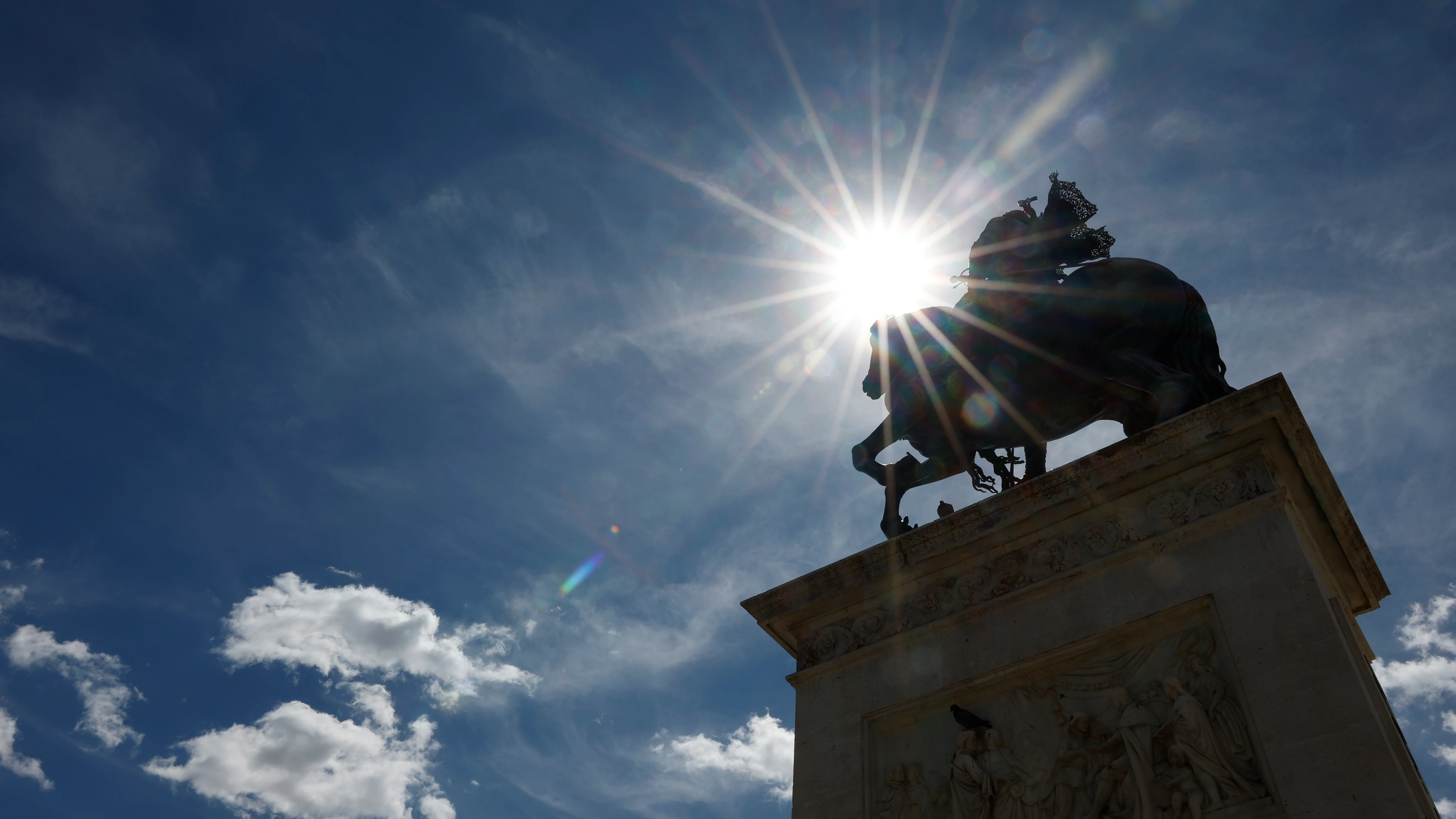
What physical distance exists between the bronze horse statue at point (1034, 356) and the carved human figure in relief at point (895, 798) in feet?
10.1

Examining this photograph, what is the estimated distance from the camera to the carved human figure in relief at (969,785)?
7.81 meters

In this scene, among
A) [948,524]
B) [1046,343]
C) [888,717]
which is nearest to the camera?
[888,717]

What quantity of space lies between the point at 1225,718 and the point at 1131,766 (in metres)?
0.75

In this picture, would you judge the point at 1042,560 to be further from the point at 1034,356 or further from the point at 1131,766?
the point at 1034,356

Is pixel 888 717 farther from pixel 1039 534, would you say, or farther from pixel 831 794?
pixel 1039 534

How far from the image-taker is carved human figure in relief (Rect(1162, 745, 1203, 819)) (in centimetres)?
675

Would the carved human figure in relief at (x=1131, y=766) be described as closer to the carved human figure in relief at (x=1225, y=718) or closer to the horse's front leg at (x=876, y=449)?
the carved human figure in relief at (x=1225, y=718)

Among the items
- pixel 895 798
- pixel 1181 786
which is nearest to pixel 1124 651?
pixel 1181 786

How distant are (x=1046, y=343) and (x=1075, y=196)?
2.65 metres

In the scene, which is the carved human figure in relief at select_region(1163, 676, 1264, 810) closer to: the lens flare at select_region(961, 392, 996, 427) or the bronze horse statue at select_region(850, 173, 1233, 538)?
the bronze horse statue at select_region(850, 173, 1233, 538)

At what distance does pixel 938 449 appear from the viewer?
467 inches

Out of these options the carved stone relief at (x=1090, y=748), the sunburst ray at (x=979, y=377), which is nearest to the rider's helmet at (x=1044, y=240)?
the sunburst ray at (x=979, y=377)

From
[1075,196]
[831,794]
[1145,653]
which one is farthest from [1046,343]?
[831,794]

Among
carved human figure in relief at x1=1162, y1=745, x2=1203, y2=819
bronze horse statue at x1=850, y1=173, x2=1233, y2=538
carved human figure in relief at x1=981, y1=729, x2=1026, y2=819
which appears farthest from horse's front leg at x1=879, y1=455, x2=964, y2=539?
carved human figure in relief at x1=1162, y1=745, x2=1203, y2=819
